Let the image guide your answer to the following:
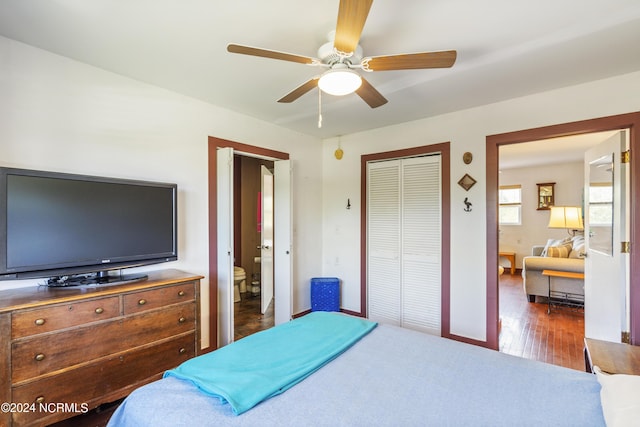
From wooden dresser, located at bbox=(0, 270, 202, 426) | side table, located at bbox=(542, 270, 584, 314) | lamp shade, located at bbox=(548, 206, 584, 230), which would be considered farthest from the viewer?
lamp shade, located at bbox=(548, 206, 584, 230)

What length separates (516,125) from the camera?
2.80 meters

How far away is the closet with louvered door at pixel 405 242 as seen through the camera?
332cm

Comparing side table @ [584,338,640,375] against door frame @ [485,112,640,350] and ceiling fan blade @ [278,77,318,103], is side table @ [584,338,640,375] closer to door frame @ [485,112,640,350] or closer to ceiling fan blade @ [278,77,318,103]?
door frame @ [485,112,640,350]

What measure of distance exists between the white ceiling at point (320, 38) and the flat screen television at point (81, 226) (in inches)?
34.7


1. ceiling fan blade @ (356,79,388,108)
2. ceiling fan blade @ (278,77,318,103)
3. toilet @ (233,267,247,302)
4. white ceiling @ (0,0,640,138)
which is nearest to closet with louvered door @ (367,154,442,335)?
white ceiling @ (0,0,640,138)

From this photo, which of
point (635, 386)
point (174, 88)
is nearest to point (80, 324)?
point (174, 88)

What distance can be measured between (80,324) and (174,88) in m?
1.94

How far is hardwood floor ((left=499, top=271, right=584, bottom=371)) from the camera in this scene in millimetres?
2805

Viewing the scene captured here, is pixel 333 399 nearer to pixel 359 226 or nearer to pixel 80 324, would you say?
pixel 80 324

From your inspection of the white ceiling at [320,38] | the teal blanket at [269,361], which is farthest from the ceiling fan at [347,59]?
the teal blanket at [269,361]

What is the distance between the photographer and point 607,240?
2.58 m

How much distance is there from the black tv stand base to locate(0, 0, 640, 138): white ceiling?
1544mm

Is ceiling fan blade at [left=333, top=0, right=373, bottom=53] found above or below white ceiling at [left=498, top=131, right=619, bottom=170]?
below

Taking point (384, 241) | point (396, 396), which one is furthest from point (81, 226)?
point (384, 241)
